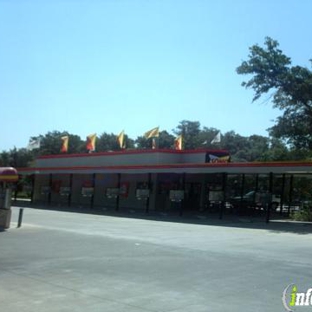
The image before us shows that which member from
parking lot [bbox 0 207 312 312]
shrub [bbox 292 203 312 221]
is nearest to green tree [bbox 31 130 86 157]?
shrub [bbox 292 203 312 221]

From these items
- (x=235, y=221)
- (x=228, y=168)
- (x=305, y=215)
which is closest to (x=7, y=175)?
(x=228, y=168)

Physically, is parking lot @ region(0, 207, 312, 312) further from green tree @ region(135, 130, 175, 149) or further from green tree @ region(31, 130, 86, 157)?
green tree @ region(135, 130, 175, 149)

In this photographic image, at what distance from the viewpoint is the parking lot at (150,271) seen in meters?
8.09

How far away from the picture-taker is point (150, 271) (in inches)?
431

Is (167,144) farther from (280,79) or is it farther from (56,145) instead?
(280,79)

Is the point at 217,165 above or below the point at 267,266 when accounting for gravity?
above

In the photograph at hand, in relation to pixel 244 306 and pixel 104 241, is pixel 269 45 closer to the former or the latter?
pixel 104 241

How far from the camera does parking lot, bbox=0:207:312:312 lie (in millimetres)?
8086

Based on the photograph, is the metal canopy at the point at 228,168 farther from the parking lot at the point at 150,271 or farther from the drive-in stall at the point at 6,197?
the drive-in stall at the point at 6,197

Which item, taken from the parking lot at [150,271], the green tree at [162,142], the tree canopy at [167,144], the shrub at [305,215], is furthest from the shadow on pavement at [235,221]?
the green tree at [162,142]

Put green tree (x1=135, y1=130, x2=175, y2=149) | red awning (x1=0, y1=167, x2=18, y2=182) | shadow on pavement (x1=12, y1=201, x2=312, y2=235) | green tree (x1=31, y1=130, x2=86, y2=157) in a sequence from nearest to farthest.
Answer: shadow on pavement (x1=12, y1=201, x2=312, y2=235), red awning (x1=0, y1=167, x2=18, y2=182), green tree (x1=31, y1=130, x2=86, y2=157), green tree (x1=135, y1=130, x2=175, y2=149)

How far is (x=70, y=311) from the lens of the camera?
750cm

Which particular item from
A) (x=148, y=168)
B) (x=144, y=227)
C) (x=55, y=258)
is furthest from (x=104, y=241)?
(x=148, y=168)

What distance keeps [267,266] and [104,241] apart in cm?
681
